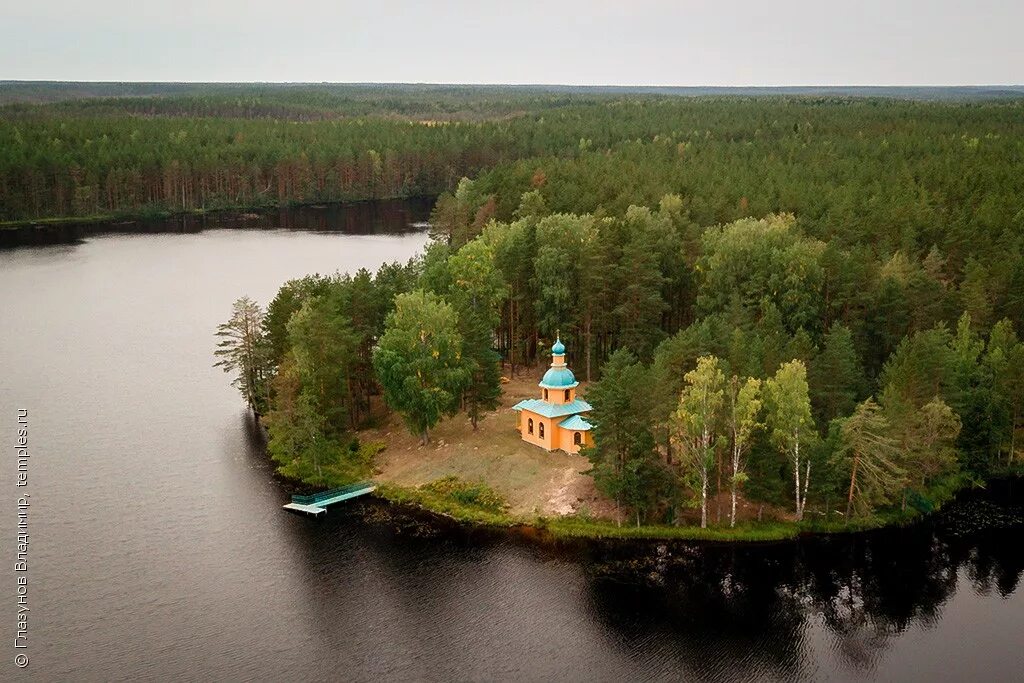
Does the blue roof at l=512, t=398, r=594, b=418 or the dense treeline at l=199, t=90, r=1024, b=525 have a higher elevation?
the dense treeline at l=199, t=90, r=1024, b=525

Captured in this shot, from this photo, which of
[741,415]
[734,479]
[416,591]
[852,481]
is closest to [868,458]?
[852,481]

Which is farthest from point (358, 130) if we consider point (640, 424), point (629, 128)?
point (640, 424)

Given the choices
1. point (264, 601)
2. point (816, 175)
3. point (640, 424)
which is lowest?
point (264, 601)

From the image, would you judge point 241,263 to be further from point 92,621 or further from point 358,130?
point 358,130

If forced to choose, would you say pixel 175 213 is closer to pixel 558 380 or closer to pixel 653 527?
pixel 558 380

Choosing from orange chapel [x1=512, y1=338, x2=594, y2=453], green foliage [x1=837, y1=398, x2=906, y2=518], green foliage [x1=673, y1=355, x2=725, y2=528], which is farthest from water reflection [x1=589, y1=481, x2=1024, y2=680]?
orange chapel [x1=512, y1=338, x2=594, y2=453]

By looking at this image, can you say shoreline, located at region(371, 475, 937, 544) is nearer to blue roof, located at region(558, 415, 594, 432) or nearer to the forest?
the forest
